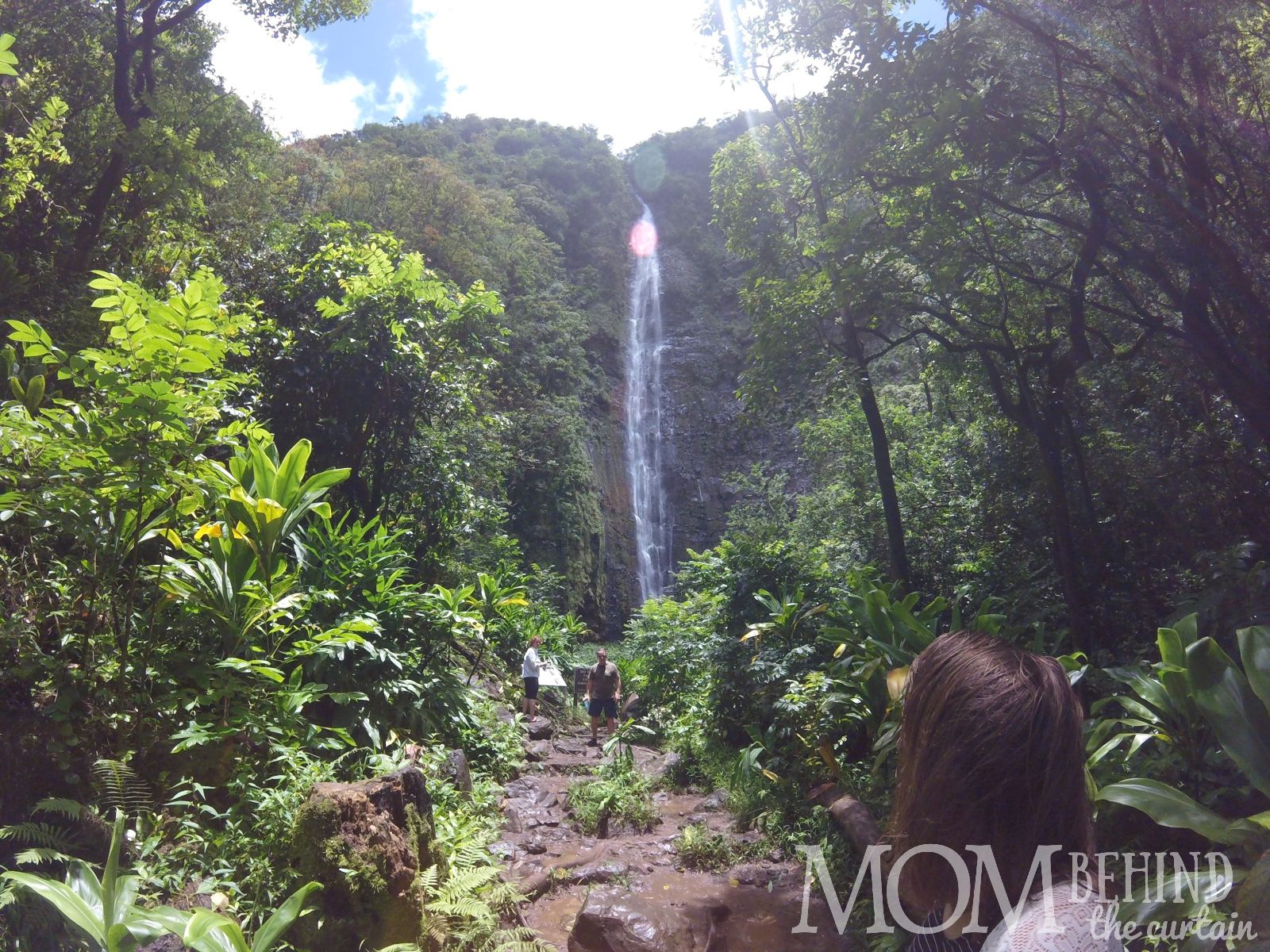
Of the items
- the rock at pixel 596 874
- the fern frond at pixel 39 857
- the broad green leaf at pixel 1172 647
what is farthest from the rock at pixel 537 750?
the broad green leaf at pixel 1172 647

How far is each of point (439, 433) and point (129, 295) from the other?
588 centimetres

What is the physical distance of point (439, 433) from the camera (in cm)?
904

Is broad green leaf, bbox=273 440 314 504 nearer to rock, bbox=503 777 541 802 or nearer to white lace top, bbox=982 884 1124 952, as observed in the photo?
rock, bbox=503 777 541 802

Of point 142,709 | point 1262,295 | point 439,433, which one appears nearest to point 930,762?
point 142,709

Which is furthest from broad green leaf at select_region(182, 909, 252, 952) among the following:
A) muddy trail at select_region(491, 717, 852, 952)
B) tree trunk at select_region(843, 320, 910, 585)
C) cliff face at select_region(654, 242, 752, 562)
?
Result: cliff face at select_region(654, 242, 752, 562)

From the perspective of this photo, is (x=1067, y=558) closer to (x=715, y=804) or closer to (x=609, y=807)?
(x=715, y=804)

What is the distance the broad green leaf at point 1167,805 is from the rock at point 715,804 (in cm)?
384

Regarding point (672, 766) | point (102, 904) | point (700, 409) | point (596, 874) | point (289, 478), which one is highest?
point (700, 409)

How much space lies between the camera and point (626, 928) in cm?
359

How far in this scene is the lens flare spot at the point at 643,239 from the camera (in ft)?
103

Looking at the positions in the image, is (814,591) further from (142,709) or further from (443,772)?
(142,709)

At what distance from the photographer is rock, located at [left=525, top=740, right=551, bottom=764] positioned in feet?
23.6

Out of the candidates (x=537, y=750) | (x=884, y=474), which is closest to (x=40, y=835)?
(x=537, y=750)

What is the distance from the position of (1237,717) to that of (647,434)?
831 inches
